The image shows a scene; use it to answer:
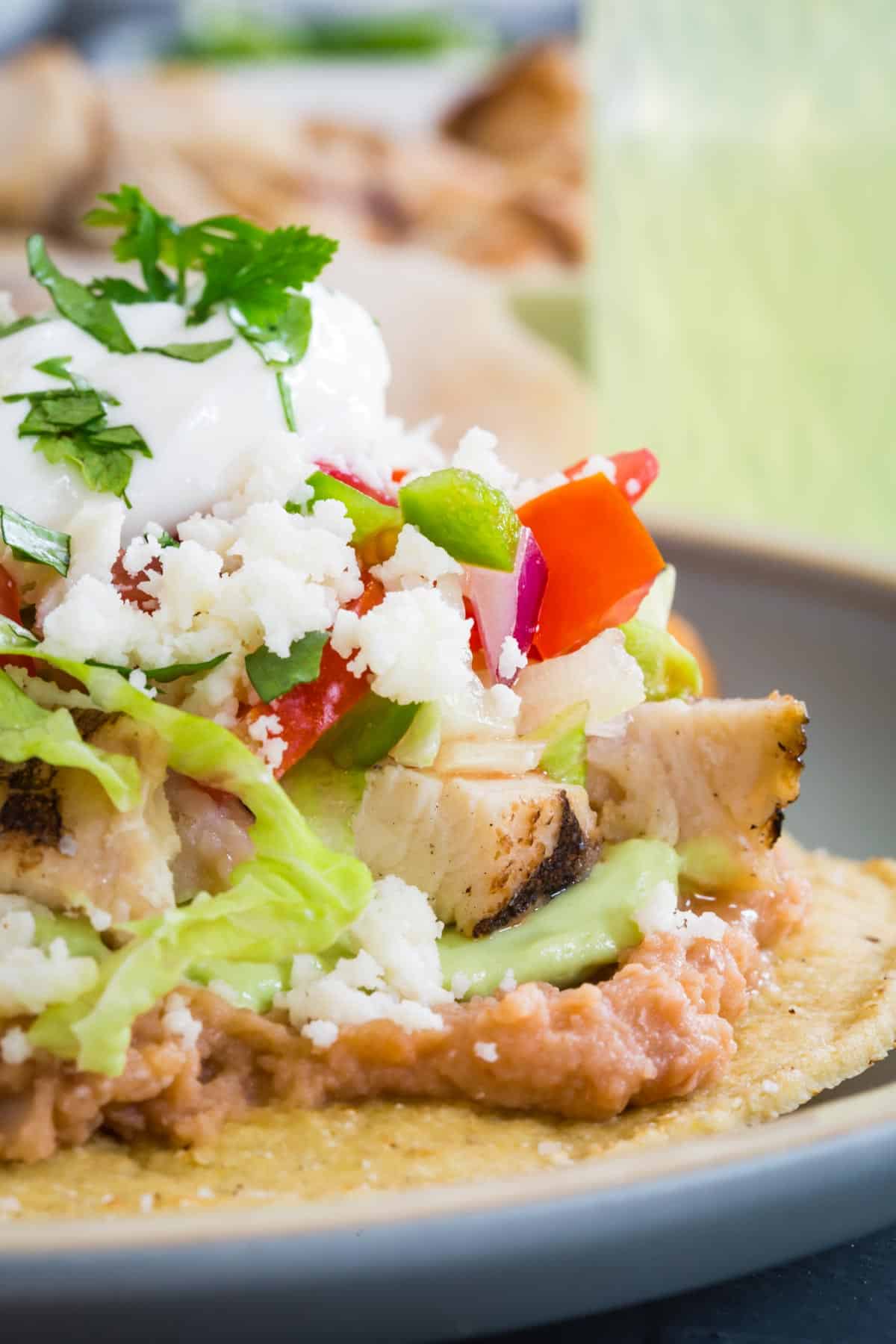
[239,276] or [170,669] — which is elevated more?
[239,276]

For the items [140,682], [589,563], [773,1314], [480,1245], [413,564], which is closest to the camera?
[480,1245]

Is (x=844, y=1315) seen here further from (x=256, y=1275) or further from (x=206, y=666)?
(x=206, y=666)

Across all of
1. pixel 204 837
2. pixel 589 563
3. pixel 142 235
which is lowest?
pixel 204 837

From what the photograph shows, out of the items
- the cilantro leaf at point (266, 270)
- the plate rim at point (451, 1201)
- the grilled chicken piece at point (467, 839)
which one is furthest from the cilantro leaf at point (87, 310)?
the plate rim at point (451, 1201)

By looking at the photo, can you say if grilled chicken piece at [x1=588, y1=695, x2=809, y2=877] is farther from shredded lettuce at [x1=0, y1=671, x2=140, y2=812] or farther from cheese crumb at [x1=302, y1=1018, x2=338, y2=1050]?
shredded lettuce at [x1=0, y1=671, x2=140, y2=812]

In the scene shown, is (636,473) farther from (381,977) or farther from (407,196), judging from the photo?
(407,196)

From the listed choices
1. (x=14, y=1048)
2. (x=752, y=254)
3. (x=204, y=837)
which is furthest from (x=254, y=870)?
(x=752, y=254)
